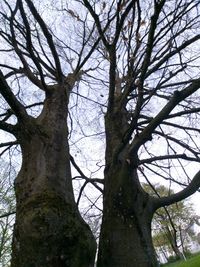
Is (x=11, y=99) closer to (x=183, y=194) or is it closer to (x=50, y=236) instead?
(x=50, y=236)

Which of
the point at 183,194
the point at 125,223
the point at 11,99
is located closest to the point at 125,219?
the point at 125,223

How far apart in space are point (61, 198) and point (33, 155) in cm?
43

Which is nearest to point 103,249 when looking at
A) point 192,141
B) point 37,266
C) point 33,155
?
point 37,266

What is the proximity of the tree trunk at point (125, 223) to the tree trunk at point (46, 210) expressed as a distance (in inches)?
12.1

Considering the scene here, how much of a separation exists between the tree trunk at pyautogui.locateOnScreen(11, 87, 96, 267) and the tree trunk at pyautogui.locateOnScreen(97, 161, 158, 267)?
1.01 feet

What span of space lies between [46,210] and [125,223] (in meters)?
0.68

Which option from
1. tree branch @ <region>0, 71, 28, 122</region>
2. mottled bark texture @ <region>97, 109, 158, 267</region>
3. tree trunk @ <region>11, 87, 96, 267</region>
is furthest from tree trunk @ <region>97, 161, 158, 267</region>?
tree branch @ <region>0, 71, 28, 122</region>

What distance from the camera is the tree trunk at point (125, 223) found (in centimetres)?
205

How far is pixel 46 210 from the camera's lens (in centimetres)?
176

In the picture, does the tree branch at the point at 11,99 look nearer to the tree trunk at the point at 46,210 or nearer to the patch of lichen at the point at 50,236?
the tree trunk at the point at 46,210

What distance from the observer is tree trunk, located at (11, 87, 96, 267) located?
163 centimetres

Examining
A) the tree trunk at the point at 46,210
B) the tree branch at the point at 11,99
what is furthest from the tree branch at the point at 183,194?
the tree branch at the point at 11,99

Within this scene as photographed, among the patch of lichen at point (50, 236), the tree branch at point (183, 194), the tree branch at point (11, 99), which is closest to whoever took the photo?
the patch of lichen at point (50, 236)

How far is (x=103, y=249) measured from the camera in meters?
2.14
